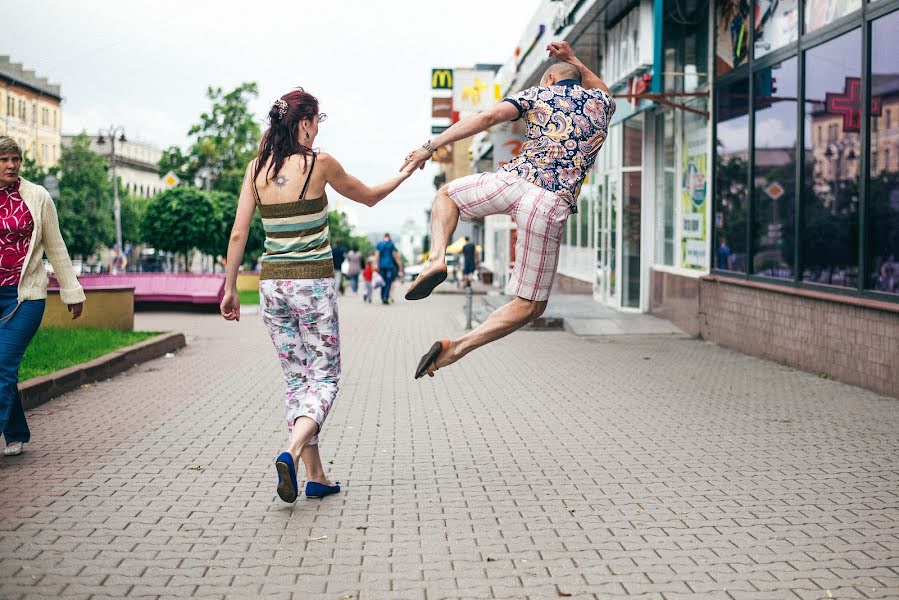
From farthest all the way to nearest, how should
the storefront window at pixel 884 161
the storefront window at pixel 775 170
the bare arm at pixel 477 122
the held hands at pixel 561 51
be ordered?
the storefront window at pixel 775 170 → the storefront window at pixel 884 161 → the held hands at pixel 561 51 → the bare arm at pixel 477 122

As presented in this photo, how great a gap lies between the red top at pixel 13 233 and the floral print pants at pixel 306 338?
201 cm

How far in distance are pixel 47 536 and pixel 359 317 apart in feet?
64.4

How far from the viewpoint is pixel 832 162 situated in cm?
1198

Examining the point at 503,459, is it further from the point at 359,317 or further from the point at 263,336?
the point at 359,317

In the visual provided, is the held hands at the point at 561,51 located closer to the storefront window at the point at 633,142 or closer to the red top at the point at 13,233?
the red top at the point at 13,233

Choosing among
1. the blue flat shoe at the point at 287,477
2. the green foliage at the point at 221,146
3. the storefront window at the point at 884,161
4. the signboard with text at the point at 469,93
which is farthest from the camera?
the green foliage at the point at 221,146

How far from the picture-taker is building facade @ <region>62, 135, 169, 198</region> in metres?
111

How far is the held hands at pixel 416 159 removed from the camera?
19.9 ft

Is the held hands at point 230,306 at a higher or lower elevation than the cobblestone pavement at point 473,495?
higher

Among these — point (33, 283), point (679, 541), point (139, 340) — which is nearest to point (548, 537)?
point (679, 541)

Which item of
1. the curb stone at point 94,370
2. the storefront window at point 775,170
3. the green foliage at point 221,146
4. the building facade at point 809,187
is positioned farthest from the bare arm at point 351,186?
the green foliage at point 221,146

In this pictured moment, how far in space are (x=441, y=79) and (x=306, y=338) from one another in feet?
127

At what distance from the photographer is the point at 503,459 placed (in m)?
7.20

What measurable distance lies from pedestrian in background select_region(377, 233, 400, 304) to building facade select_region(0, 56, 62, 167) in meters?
37.6
